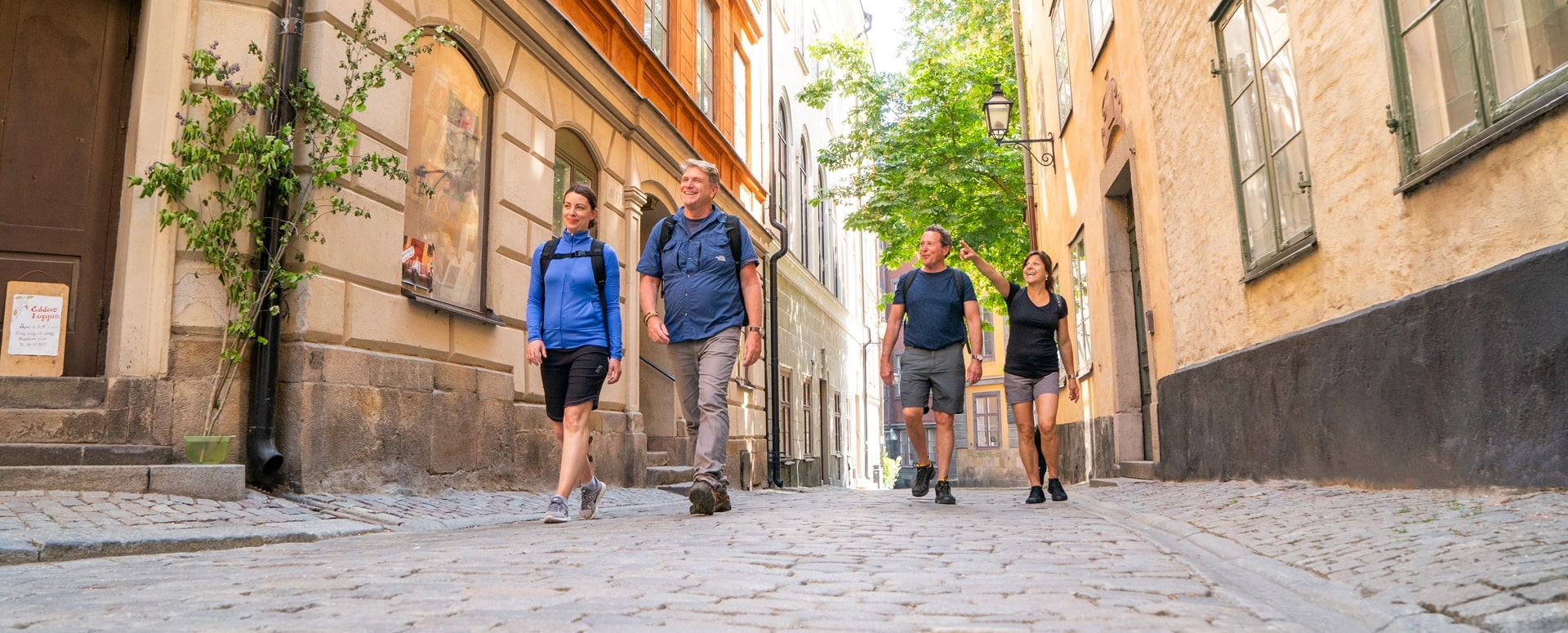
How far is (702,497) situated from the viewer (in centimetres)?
623

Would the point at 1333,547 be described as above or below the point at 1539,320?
below

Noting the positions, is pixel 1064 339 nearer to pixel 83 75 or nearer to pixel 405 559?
pixel 405 559

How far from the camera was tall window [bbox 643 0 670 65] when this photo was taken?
1305 centimetres

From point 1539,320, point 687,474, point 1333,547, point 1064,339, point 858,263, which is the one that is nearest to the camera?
point 1333,547

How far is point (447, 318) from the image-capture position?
8.18m

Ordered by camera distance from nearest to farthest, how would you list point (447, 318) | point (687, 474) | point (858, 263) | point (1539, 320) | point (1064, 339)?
1. point (1539, 320)
2. point (1064, 339)
3. point (447, 318)
4. point (687, 474)
5. point (858, 263)

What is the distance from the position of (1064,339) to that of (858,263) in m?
28.9

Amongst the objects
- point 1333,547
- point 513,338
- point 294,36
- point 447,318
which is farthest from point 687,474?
point 1333,547

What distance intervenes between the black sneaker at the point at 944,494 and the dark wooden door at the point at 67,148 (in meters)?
5.00

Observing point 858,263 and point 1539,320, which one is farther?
point 858,263

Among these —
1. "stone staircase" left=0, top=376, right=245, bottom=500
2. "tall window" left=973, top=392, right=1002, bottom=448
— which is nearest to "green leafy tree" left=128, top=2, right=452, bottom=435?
"stone staircase" left=0, top=376, right=245, bottom=500

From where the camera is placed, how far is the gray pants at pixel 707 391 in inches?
247

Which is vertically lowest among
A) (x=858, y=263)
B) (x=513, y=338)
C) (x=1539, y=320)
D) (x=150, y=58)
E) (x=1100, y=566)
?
(x=1100, y=566)

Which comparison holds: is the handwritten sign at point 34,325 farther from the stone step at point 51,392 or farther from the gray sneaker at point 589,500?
the gray sneaker at point 589,500
